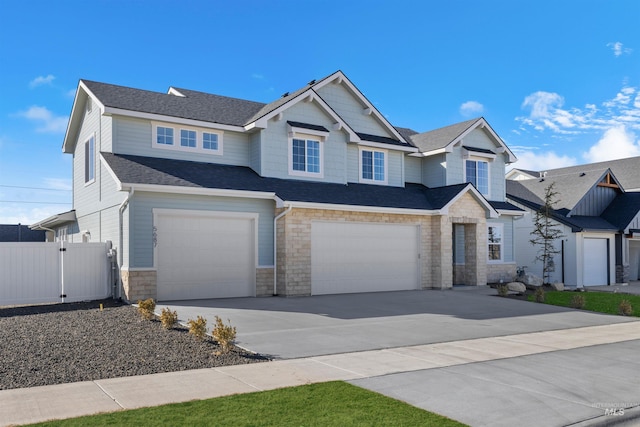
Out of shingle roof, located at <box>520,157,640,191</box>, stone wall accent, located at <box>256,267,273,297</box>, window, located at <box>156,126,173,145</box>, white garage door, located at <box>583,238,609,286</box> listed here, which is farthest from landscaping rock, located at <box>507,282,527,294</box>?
window, located at <box>156,126,173,145</box>

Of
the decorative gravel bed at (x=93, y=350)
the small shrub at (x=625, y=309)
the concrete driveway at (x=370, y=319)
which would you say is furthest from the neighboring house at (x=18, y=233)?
the small shrub at (x=625, y=309)

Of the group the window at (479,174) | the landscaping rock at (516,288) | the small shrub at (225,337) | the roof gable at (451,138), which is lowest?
the landscaping rock at (516,288)

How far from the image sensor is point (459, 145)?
24359mm

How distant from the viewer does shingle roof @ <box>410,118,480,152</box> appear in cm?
2416

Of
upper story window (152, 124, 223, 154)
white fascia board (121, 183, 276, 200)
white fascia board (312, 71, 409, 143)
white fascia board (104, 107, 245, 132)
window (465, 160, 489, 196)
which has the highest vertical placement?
white fascia board (312, 71, 409, 143)

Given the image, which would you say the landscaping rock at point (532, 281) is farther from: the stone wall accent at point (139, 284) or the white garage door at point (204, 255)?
the stone wall accent at point (139, 284)

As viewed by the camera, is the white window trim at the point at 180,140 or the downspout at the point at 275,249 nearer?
the white window trim at the point at 180,140

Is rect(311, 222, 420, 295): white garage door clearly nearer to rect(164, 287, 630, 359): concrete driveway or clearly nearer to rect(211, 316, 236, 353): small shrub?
rect(164, 287, 630, 359): concrete driveway

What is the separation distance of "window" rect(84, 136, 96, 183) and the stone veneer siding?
7181 millimetres

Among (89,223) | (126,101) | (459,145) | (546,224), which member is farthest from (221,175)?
(546,224)

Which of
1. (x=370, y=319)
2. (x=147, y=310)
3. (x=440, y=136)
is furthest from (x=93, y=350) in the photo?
(x=440, y=136)

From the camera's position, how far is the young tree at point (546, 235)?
25.5 metres

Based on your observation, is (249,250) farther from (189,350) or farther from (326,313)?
(189,350)

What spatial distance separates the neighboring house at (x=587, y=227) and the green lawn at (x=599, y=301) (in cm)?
455
